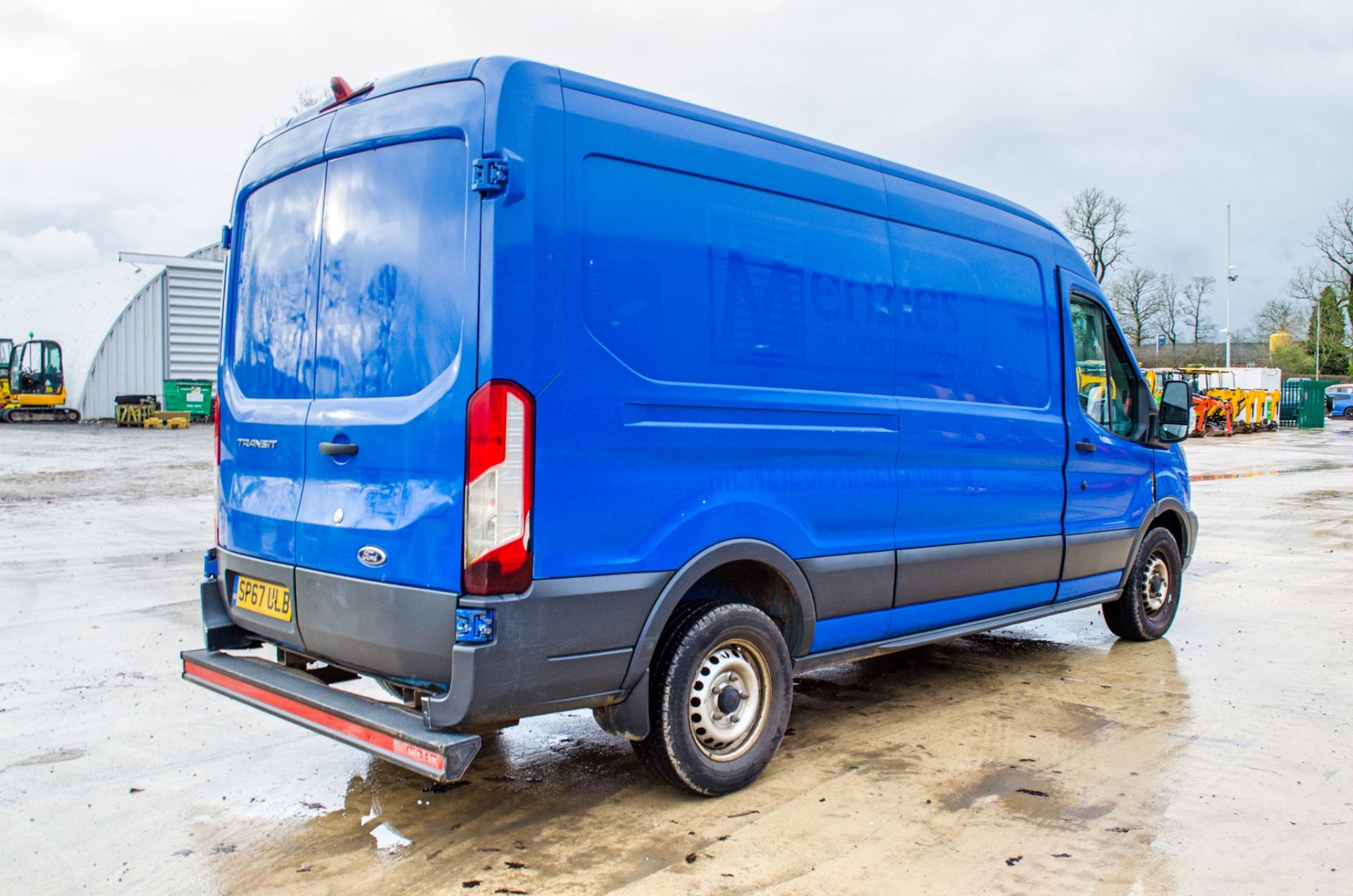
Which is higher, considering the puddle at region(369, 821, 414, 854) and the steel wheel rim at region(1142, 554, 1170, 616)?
the steel wheel rim at region(1142, 554, 1170, 616)

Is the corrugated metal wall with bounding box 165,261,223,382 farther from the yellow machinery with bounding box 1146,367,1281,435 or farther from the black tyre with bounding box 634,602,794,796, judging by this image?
the black tyre with bounding box 634,602,794,796

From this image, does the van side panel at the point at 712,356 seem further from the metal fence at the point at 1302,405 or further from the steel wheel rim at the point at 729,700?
the metal fence at the point at 1302,405

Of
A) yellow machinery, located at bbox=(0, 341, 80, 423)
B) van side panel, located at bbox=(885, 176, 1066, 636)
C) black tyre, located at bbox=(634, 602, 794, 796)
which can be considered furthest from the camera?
yellow machinery, located at bbox=(0, 341, 80, 423)

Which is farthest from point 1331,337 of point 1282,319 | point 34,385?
point 34,385

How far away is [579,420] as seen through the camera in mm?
3467

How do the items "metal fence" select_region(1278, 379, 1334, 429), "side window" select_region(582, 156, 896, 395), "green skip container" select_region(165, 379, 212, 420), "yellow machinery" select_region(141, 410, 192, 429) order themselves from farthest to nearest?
"metal fence" select_region(1278, 379, 1334, 429) < "green skip container" select_region(165, 379, 212, 420) < "yellow machinery" select_region(141, 410, 192, 429) < "side window" select_region(582, 156, 896, 395)

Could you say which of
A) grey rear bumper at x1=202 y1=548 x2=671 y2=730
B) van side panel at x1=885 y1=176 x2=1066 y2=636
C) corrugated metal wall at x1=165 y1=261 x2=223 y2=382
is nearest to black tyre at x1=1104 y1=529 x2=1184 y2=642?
van side panel at x1=885 y1=176 x2=1066 y2=636

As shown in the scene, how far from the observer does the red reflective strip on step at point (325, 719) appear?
327 centimetres

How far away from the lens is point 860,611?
464 cm

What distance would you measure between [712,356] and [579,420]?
67 centimetres

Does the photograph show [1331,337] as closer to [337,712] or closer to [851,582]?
[851,582]

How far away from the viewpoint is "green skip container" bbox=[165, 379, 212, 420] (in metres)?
34.8

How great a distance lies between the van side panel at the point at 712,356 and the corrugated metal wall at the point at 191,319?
117 feet

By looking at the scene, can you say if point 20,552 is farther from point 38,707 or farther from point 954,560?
point 954,560
